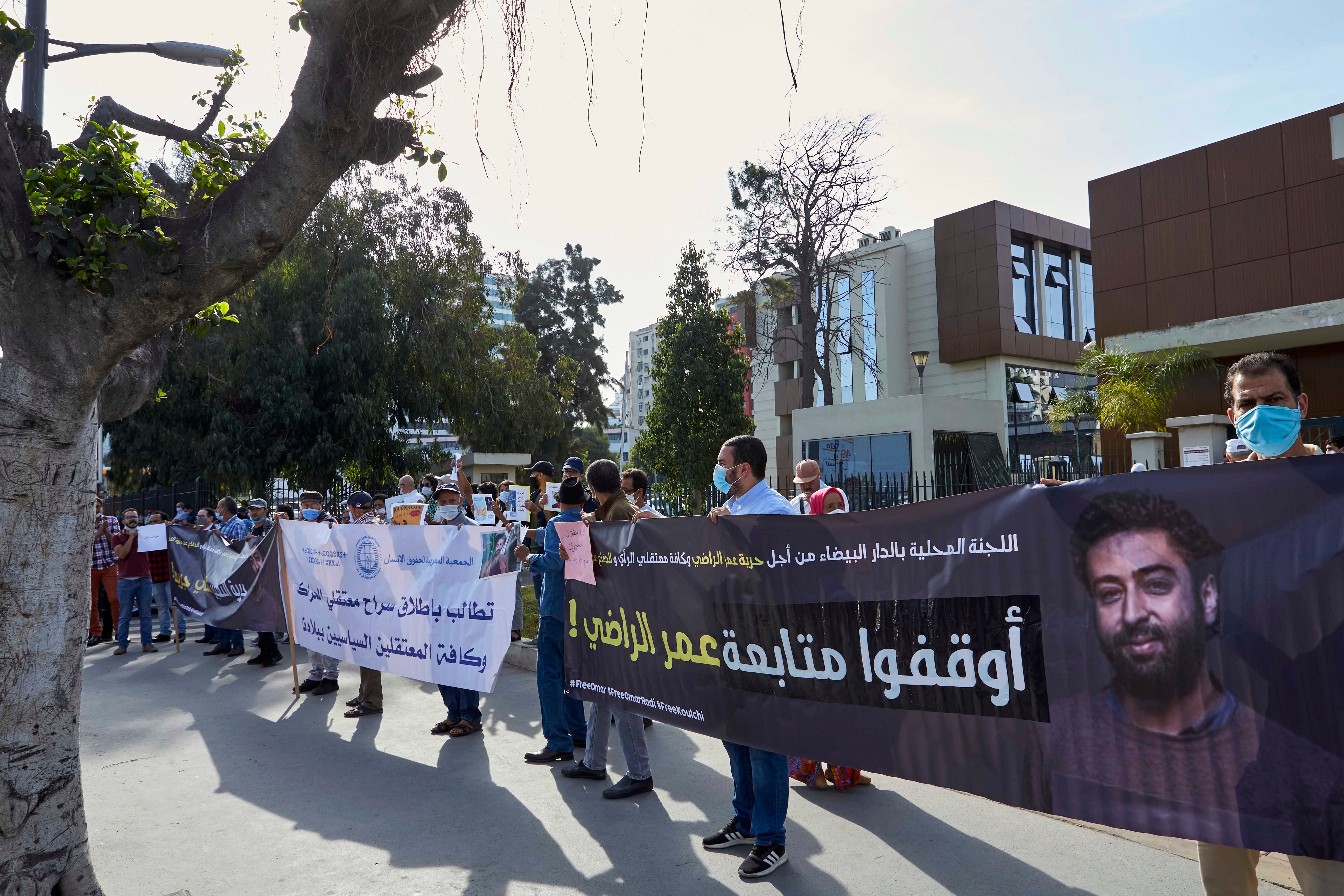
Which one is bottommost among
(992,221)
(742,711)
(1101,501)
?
(742,711)

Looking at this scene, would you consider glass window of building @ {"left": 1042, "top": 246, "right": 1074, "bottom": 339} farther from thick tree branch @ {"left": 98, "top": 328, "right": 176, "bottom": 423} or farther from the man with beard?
thick tree branch @ {"left": 98, "top": 328, "right": 176, "bottom": 423}

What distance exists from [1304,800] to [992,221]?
30.9 meters

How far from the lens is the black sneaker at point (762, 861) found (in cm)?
415

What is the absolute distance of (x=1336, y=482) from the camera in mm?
2729

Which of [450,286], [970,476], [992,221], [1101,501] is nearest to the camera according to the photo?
[1101,501]

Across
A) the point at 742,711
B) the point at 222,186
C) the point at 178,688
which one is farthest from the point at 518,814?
the point at 178,688

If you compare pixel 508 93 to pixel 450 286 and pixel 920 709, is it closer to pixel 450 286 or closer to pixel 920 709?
pixel 920 709

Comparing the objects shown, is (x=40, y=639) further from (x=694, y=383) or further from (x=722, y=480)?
(x=694, y=383)

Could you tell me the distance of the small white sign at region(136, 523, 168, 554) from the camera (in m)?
11.6

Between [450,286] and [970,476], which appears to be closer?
[970,476]

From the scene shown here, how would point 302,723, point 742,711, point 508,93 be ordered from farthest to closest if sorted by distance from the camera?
point 302,723
point 742,711
point 508,93

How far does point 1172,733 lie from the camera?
2.99 meters

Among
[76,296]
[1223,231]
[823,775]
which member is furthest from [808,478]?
[1223,231]

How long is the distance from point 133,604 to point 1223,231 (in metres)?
20.5
